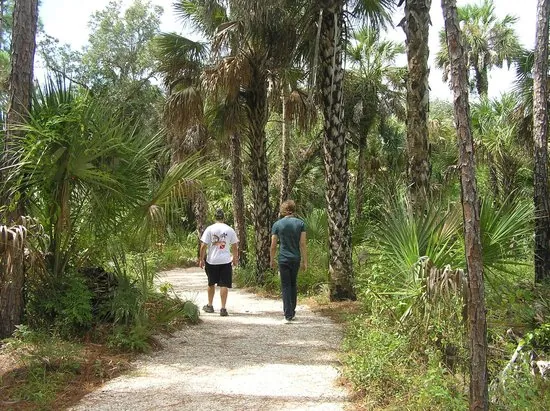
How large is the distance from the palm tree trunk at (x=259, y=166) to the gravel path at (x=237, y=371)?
188 inches

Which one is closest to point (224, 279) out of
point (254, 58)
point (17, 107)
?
point (17, 107)

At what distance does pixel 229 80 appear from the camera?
11852 mm

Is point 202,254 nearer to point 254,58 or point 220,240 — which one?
point 220,240

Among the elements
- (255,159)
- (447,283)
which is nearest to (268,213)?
(255,159)

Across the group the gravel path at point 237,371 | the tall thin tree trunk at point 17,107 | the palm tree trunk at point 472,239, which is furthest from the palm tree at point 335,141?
the palm tree trunk at point 472,239

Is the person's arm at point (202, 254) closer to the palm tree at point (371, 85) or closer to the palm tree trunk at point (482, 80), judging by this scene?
the palm tree at point (371, 85)

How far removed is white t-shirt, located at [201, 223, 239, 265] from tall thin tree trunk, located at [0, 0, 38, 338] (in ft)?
9.94

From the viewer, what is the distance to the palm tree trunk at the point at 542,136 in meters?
9.70

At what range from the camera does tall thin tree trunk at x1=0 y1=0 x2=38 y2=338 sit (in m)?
5.85

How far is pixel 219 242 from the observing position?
8445mm

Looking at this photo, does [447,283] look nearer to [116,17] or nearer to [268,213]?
[268,213]

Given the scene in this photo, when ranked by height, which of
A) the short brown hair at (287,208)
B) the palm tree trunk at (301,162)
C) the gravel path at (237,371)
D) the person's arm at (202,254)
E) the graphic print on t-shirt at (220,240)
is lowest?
the gravel path at (237,371)

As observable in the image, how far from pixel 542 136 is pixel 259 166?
20.4 ft

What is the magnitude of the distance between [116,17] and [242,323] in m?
28.5
